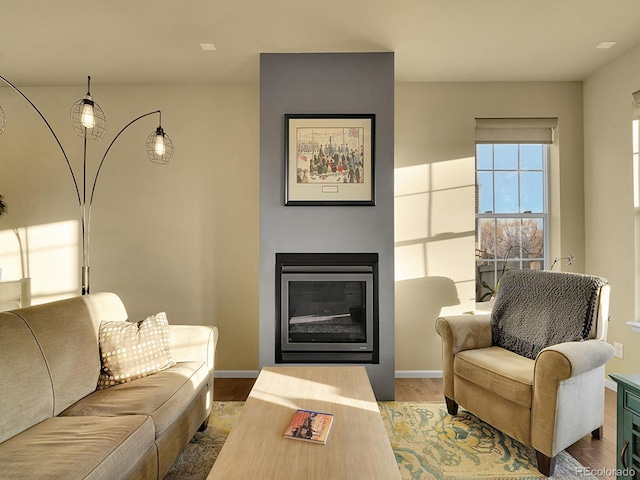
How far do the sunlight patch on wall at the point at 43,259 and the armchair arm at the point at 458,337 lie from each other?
3.32m

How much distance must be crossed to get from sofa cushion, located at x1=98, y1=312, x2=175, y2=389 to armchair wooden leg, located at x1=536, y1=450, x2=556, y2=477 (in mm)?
2137

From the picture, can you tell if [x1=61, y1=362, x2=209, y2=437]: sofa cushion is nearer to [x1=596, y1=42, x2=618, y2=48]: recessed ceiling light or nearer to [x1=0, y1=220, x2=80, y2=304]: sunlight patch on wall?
[x1=0, y1=220, x2=80, y2=304]: sunlight patch on wall

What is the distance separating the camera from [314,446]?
1543 millimetres

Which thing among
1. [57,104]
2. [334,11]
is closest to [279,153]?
[334,11]

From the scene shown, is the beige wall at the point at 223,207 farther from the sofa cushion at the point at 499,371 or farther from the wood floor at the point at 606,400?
the sofa cushion at the point at 499,371

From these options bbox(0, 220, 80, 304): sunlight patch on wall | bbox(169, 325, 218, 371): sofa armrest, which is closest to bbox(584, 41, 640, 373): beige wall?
bbox(169, 325, 218, 371): sofa armrest

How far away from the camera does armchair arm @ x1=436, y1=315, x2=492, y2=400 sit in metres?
2.73

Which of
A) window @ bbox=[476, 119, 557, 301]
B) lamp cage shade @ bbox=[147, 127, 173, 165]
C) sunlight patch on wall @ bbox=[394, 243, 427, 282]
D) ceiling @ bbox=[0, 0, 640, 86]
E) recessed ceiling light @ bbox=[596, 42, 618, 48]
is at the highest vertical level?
ceiling @ bbox=[0, 0, 640, 86]

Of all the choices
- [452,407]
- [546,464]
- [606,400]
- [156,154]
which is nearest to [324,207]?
[156,154]

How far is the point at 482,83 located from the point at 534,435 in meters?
3.01

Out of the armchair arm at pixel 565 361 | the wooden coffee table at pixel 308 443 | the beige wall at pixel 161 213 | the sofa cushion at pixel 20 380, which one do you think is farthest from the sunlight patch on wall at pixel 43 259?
the armchair arm at pixel 565 361

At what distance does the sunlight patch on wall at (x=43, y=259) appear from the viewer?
12.2ft

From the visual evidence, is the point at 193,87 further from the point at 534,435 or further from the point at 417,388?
the point at 534,435

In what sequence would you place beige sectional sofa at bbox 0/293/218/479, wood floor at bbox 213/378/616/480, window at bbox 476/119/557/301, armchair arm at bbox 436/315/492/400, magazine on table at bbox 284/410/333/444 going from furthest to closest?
window at bbox 476/119/557/301 < armchair arm at bbox 436/315/492/400 < wood floor at bbox 213/378/616/480 < magazine on table at bbox 284/410/333/444 < beige sectional sofa at bbox 0/293/218/479
